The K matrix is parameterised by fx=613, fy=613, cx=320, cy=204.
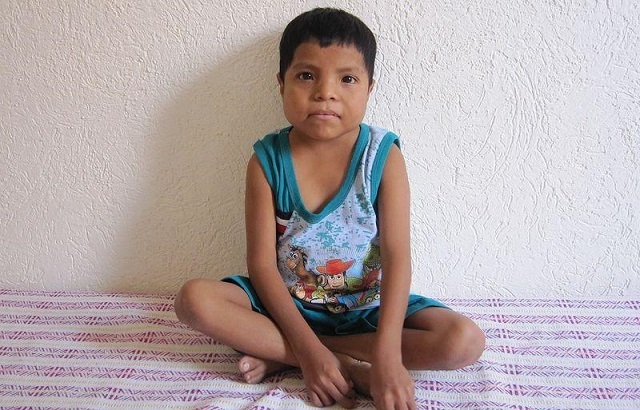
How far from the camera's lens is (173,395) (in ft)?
3.24

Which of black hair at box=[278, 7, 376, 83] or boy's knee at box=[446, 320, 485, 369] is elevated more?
black hair at box=[278, 7, 376, 83]

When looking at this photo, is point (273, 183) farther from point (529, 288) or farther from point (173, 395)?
point (529, 288)

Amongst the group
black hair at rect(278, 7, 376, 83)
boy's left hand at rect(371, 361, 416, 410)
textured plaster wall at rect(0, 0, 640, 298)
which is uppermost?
black hair at rect(278, 7, 376, 83)

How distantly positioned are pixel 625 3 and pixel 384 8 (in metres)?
0.43

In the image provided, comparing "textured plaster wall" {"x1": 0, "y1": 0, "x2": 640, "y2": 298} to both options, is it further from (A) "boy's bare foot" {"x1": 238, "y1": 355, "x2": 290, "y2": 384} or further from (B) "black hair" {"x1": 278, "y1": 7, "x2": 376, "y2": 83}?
(A) "boy's bare foot" {"x1": 238, "y1": 355, "x2": 290, "y2": 384}

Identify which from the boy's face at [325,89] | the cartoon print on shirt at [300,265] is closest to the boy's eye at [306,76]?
the boy's face at [325,89]

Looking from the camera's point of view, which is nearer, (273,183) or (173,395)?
(173,395)

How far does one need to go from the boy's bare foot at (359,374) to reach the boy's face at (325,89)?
0.39 metres

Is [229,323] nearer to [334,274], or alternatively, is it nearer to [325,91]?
[334,274]

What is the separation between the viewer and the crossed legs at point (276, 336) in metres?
1.00

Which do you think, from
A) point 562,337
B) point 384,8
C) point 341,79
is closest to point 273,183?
point 341,79

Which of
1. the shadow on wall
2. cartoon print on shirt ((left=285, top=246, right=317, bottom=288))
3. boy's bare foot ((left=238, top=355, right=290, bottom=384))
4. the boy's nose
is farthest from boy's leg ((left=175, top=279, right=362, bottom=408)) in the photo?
the boy's nose

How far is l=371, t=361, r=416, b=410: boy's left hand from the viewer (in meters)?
0.94

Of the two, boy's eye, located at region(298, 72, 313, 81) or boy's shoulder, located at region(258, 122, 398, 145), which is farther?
boy's shoulder, located at region(258, 122, 398, 145)
